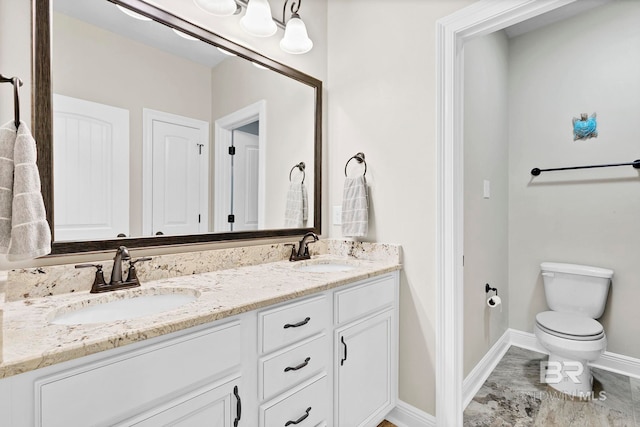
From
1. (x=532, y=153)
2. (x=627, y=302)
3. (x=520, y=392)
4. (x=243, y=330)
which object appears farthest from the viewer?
(x=532, y=153)

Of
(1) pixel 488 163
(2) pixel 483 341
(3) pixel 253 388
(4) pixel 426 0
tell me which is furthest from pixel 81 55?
(2) pixel 483 341

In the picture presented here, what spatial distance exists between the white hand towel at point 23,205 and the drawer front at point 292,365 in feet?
2.34

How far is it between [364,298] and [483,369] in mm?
1342

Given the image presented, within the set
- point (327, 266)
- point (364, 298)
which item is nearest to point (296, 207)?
point (327, 266)

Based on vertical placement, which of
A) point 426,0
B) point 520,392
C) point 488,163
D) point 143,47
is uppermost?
point 426,0

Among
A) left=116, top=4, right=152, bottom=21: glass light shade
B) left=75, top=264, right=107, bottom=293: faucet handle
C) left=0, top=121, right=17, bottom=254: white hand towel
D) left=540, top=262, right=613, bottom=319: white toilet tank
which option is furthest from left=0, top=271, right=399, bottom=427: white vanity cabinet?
left=540, top=262, right=613, bottom=319: white toilet tank

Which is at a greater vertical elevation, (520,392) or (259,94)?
(259,94)

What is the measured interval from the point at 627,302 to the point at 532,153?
49.5 inches

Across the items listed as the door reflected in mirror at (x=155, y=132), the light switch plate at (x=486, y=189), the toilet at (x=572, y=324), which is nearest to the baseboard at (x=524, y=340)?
the toilet at (x=572, y=324)

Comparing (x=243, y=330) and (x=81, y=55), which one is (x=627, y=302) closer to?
(x=243, y=330)

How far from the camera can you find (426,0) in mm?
1616

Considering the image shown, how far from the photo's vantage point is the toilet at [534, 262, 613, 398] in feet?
6.15

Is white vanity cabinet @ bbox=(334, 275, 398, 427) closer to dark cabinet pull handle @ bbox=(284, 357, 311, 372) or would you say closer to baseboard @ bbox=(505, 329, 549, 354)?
dark cabinet pull handle @ bbox=(284, 357, 311, 372)

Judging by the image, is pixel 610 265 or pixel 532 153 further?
pixel 532 153
